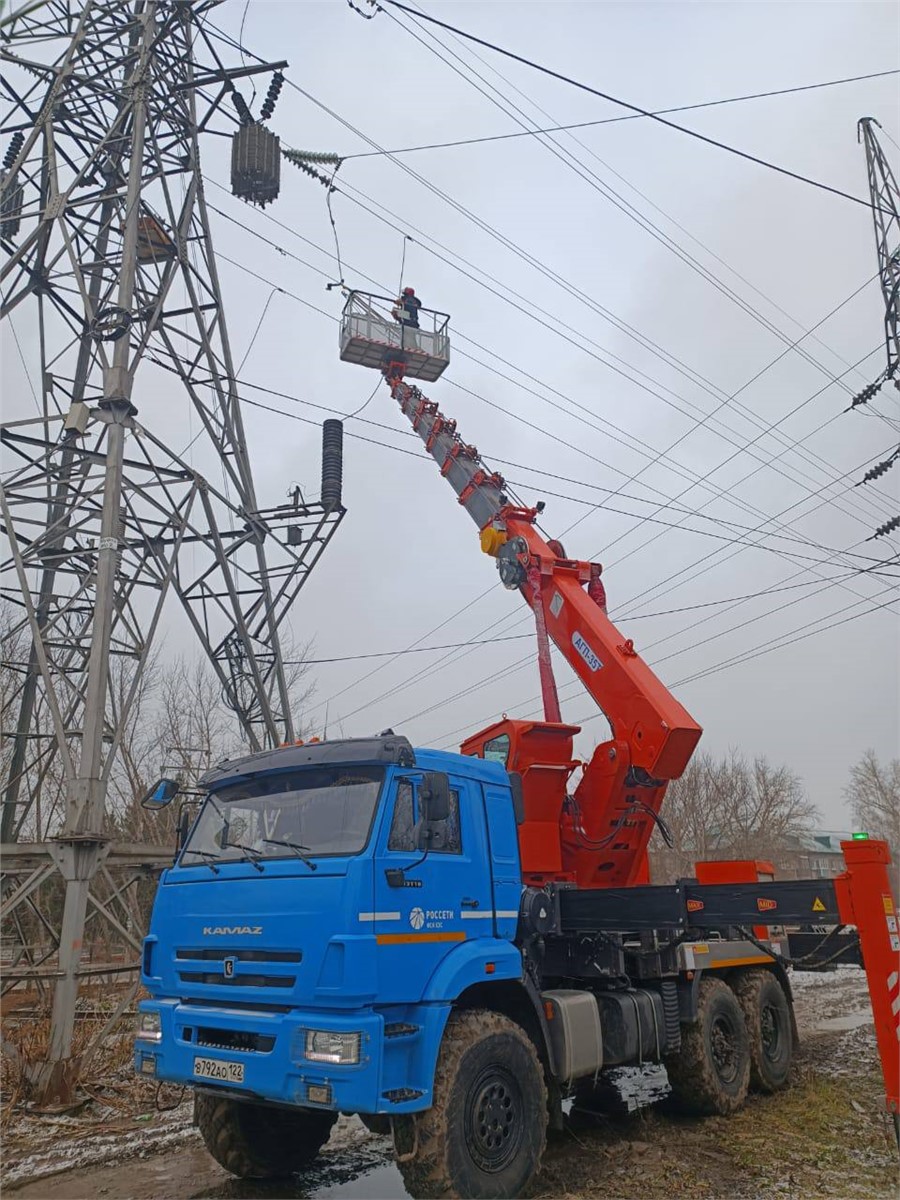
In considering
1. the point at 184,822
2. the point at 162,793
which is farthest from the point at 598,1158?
the point at 162,793

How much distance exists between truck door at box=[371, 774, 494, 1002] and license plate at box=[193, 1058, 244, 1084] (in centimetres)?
102

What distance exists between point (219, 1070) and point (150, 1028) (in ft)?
2.95

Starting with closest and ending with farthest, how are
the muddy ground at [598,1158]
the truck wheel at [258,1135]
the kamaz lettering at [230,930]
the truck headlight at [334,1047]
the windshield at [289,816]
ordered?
the truck headlight at [334,1047], the kamaz lettering at [230,930], the windshield at [289,816], the muddy ground at [598,1158], the truck wheel at [258,1135]

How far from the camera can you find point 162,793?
7.21 m

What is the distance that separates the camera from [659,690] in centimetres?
922

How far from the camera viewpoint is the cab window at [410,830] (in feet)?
19.8

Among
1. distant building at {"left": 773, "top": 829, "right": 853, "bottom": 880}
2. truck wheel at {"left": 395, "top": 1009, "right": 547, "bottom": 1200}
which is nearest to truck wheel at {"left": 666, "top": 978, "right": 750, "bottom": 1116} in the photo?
truck wheel at {"left": 395, "top": 1009, "right": 547, "bottom": 1200}

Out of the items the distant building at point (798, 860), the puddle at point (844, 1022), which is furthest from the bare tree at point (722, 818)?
the puddle at point (844, 1022)

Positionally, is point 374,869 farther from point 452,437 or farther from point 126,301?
point 452,437

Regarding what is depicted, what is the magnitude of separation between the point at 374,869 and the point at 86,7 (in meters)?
13.2

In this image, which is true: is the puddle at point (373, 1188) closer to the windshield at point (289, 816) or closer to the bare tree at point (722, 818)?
the windshield at point (289, 816)

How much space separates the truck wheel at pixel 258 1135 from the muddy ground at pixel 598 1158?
0.15 m

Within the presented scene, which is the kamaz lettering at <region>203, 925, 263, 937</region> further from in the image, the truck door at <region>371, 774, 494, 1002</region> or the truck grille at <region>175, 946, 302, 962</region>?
the truck door at <region>371, 774, 494, 1002</region>

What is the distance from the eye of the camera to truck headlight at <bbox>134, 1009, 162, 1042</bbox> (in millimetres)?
6246
